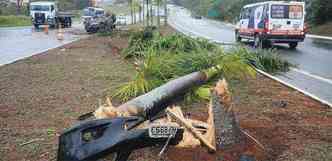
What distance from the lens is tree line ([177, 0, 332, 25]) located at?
40500 millimetres

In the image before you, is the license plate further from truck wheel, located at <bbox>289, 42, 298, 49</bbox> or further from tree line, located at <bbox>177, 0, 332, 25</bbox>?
tree line, located at <bbox>177, 0, 332, 25</bbox>

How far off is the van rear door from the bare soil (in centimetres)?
1177

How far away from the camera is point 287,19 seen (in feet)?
72.9

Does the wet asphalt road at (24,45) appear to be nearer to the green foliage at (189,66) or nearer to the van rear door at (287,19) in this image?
the green foliage at (189,66)

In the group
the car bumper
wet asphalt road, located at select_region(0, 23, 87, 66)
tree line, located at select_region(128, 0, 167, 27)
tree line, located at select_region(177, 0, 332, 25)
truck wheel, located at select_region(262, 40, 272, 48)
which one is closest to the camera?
wet asphalt road, located at select_region(0, 23, 87, 66)

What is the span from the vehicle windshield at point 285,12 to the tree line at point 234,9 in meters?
19.4

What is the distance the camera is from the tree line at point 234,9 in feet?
133

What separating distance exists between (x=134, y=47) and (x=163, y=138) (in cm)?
1123

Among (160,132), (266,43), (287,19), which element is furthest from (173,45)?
(266,43)

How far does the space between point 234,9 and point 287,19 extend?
191 ft

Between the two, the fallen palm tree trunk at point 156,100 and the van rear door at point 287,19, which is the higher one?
the van rear door at point 287,19

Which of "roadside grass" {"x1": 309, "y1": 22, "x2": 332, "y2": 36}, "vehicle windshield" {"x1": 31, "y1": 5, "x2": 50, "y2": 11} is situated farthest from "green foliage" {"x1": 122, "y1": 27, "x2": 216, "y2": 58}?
"vehicle windshield" {"x1": 31, "y1": 5, "x2": 50, "y2": 11}

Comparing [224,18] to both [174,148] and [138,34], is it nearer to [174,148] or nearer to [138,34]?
[138,34]

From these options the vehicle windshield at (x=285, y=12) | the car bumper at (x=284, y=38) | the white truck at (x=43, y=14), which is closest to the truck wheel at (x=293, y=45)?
the car bumper at (x=284, y=38)
